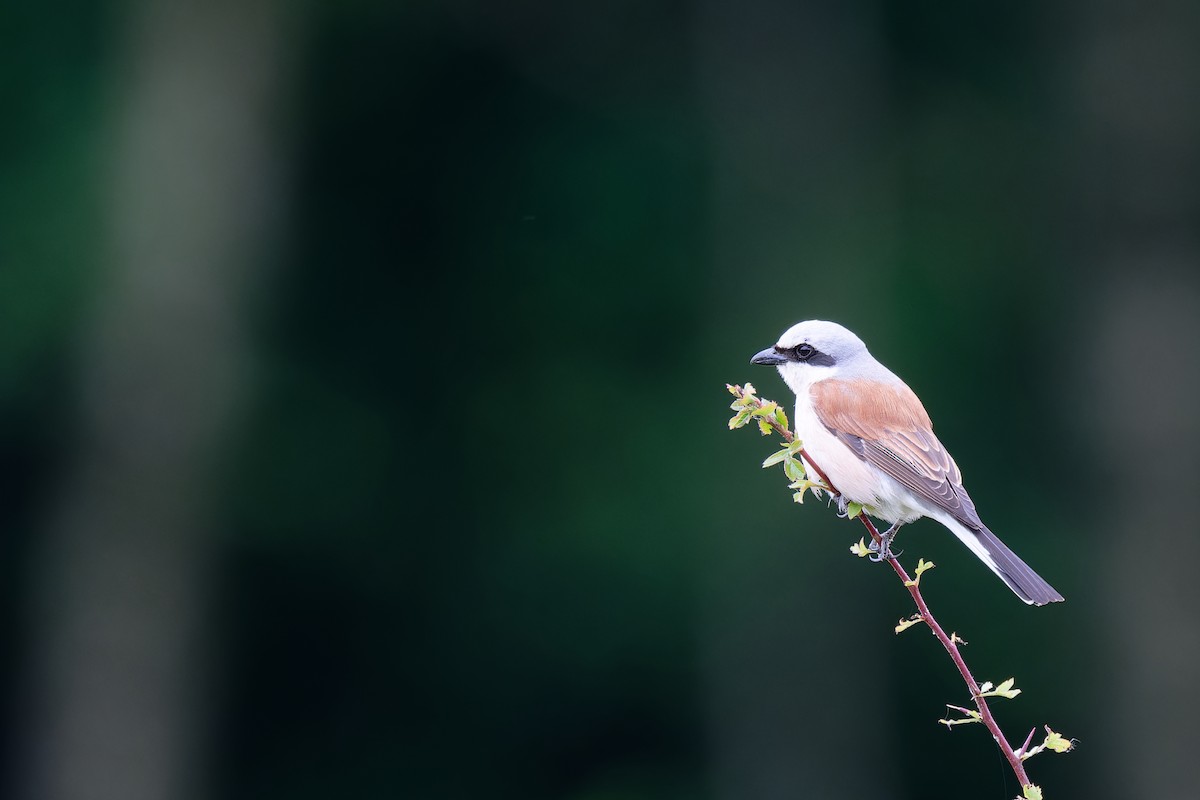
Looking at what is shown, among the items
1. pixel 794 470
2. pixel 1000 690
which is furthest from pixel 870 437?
pixel 1000 690

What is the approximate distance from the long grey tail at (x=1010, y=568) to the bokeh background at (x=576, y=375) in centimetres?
475

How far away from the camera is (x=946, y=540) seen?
9.42m

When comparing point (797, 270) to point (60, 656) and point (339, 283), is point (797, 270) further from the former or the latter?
point (60, 656)

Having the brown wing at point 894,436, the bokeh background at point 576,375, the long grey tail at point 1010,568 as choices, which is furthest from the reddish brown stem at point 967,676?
the bokeh background at point 576,375

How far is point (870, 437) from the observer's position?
4508 millimetres

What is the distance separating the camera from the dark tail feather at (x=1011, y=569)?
3.70m

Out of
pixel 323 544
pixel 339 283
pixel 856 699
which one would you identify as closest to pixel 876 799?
pixel 856 699

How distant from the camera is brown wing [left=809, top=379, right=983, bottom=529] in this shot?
4332 mm

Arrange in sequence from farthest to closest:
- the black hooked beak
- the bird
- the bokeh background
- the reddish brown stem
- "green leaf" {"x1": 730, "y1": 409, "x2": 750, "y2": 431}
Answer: the bokeh background, the black hooked beak, the bird, "green leaf" {"x1": 730, "y1": 409, "x2": 750, "y2": 431}, the reddish brown stem

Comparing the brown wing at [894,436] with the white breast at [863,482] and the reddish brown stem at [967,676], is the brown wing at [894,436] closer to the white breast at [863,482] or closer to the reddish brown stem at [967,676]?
the white breast at [863,482]

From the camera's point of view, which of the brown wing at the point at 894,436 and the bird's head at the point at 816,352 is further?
the bird's head at the point at 816,352

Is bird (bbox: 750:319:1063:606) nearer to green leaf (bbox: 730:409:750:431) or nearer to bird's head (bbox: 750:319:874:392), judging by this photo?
bird's head (bbox: 750:319:874:392)

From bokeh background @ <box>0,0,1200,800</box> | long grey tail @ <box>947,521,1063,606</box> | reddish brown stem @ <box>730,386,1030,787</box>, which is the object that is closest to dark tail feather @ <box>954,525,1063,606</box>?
long grey tail @ <box>947,521,1063,606</box>

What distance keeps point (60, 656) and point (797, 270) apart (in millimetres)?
5587
